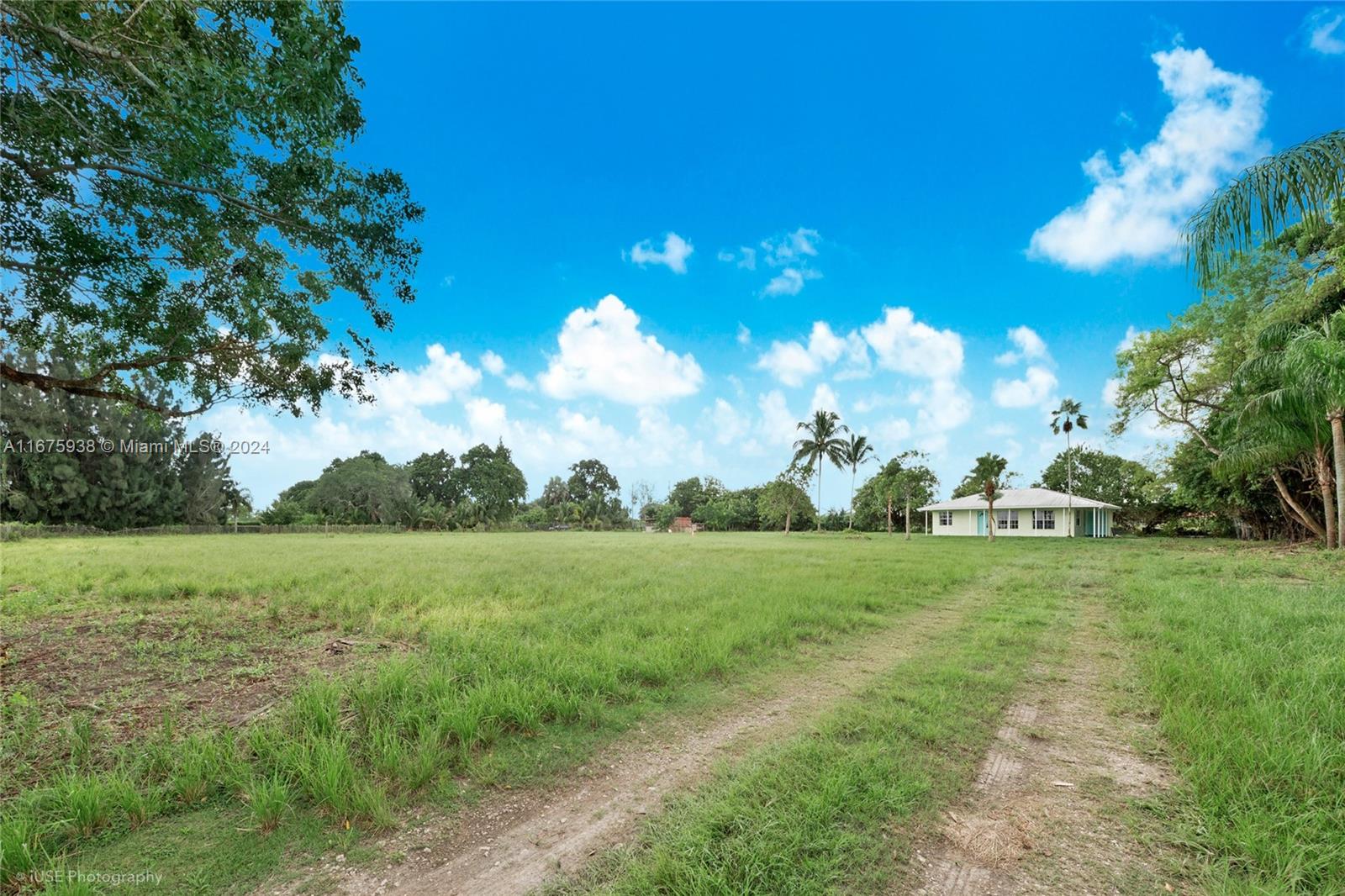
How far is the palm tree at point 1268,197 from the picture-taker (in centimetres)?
429

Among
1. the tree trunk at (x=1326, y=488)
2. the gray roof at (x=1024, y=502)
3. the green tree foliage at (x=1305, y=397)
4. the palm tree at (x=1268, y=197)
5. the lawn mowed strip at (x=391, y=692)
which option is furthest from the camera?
the gray roof at (x=1024, y=502)

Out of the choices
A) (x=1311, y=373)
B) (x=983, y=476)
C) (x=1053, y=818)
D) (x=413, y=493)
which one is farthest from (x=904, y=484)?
(x=413, y=493)

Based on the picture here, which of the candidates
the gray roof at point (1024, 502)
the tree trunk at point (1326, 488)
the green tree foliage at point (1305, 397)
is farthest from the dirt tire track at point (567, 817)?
the gray roof at point (1024, 502)

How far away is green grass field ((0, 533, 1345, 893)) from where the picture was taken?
2.63 meters

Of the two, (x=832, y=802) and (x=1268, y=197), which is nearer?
(x=832, y=802)

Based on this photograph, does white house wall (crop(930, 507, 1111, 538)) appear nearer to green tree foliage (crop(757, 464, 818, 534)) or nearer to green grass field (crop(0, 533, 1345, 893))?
green tree foliage (crop(757, 464, 818, 534))

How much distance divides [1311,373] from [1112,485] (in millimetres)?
42618

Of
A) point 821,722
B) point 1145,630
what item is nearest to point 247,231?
point 821,722

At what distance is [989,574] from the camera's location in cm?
1378

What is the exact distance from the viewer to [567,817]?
3.00 metres

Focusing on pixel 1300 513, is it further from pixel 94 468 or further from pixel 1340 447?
pixel 94 468

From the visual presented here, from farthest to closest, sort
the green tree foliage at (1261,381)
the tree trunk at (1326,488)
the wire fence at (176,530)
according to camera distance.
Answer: the wire fence at (176,530), the tree trunk at (1326,488), the green tree foliage at (1261,381)

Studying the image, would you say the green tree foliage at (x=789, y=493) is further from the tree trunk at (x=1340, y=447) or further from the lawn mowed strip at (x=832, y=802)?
the lawn mowed strip at (x=832, y=802)

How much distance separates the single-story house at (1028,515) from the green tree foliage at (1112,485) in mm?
1560
